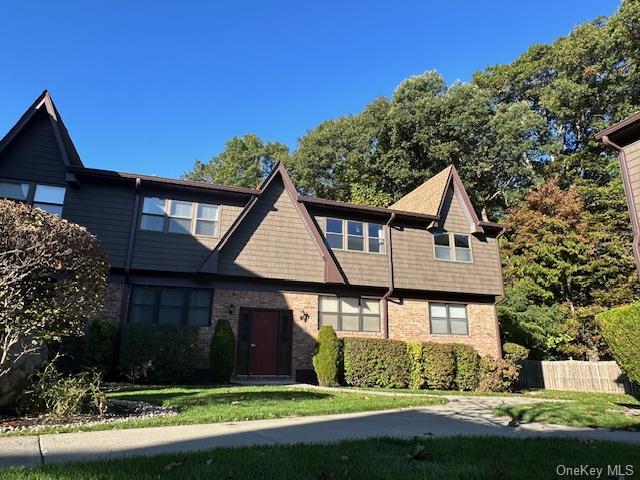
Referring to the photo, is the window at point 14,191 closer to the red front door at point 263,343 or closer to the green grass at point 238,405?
the red front door at point 263,343

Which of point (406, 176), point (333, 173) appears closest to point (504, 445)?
point (406, 176)

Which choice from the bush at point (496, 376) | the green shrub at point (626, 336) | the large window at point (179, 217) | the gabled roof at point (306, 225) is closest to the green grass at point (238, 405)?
the green shrub at point (626, 336)

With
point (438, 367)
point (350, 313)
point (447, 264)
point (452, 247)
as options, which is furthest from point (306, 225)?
point (438, 367)

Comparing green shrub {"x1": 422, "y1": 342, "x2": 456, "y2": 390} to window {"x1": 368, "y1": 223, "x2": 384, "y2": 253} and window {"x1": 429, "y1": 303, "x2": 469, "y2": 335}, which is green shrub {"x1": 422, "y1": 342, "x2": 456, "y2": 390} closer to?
window {"x1": 429, "y1": 303, "x2": 469, "y2": 335}

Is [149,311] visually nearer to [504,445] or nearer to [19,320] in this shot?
[19,320]

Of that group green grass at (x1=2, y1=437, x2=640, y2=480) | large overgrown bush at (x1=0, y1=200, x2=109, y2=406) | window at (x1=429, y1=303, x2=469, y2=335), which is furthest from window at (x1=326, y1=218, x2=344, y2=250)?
green grass at (x1=2, y1=437, x2=640, y2=480)

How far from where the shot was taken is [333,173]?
35094 mm

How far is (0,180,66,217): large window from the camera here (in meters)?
13.4

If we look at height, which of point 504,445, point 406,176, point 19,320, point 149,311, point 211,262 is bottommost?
point 504,445

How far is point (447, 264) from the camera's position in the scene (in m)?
17.3

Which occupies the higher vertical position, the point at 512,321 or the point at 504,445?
the point at 512,321

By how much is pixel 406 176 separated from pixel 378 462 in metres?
28.2

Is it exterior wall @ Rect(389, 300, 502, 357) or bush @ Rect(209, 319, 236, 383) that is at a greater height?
exterior wall @ Rect(389, 300, 502, 357)

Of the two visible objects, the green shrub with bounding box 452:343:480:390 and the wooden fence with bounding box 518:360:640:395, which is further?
the wooden fence with bounding box 518:360:640:395
